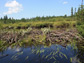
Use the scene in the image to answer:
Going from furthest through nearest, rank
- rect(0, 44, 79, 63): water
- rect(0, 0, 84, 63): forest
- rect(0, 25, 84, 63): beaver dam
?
rect(0, 0, 84, 63): forest → rect(0, 25, 84, 63): beaver dam → rect(0, 44, 79, 63): water

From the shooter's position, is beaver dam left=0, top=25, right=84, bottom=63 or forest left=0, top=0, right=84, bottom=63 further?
forest left=0, top=0, right=84, bottom=63

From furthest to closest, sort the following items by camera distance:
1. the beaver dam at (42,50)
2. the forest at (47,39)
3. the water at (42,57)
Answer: the forest at (47,39)
the beaver dam at (42,50)
the water at (42,57)

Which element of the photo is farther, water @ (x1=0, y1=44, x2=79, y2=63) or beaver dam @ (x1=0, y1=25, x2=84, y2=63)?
beaver dam @ (x1=0, y1=25, x2=84, y2=63)

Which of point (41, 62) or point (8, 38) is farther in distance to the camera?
point (8, 38)

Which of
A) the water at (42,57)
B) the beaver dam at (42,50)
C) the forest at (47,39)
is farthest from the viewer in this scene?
the forest at (47,39)

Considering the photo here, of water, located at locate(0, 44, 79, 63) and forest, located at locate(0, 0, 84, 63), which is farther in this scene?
forest, located at locate(0, 0, 84, 63)

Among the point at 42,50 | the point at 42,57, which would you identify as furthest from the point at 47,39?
the point at 42,57

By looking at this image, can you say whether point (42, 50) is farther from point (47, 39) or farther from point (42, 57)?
point (47, 39)

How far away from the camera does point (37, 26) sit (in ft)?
146

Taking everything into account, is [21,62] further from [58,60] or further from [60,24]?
[60,24]

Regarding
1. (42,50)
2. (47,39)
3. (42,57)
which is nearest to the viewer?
(42,57)

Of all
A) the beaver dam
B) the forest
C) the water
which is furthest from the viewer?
the forest

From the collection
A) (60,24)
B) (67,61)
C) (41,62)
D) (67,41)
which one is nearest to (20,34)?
(67,41)

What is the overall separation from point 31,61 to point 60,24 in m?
35.1
